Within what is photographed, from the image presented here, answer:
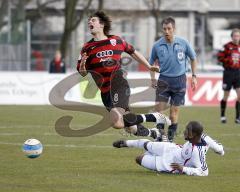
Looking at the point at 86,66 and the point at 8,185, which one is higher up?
the point at 86,66

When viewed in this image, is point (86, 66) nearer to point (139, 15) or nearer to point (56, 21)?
point (139, 15)

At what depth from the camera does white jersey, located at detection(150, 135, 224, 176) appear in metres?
11.4

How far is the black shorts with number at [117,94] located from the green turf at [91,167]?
823mm

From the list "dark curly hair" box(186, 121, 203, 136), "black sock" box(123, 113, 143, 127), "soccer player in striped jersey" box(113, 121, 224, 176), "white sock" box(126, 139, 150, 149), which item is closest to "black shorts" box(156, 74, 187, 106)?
"black sock" box(123, 113, 143, 127)

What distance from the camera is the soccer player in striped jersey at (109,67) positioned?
44.3 ft

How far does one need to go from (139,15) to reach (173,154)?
146 feet

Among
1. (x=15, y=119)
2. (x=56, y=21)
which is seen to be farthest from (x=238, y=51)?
(x=56, y=21)

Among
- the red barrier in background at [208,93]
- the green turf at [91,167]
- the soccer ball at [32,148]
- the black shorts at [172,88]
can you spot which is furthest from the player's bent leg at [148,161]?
the red barrier in background at [208,93]

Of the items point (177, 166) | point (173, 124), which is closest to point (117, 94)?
point (173, 124)

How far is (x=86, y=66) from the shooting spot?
13.4 metres

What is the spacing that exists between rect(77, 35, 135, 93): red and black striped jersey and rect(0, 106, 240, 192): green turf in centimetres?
133

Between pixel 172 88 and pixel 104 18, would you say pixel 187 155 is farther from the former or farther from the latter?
pixel 172 88

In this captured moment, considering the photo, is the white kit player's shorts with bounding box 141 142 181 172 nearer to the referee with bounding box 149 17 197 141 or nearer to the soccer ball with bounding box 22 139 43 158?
the soccer ball with bounding box 22 139 43 158

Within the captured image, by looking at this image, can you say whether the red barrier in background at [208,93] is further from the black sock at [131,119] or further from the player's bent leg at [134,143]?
the player's bent leg at [134,143]
